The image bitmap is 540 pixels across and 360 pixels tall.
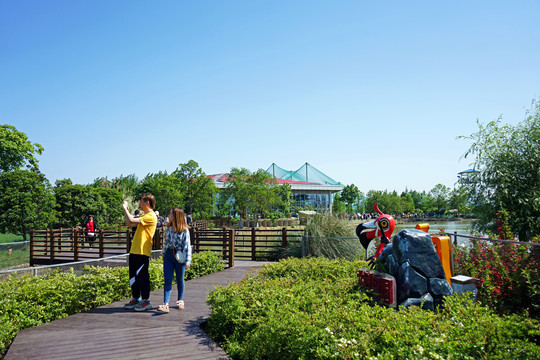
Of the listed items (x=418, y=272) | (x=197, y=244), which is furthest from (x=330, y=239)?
(x=418, y=272)

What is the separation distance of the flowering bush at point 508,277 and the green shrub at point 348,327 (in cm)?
76

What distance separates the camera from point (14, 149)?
24.8 m

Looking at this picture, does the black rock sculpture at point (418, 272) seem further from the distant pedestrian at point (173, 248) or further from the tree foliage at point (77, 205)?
the tree foliage at point (77, 205)

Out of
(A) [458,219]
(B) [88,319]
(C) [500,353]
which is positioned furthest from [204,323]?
(A) [458,219]

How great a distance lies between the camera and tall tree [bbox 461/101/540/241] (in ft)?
37.2

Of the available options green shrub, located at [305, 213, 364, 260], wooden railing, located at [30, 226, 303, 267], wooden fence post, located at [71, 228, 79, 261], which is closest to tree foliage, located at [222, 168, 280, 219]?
wooden railing, located at [30, 226, 303, 267]

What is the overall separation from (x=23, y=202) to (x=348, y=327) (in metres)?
22.1

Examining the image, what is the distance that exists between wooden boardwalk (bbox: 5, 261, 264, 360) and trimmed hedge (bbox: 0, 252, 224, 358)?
0.54 ft

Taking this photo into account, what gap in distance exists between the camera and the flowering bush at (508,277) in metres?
4.50

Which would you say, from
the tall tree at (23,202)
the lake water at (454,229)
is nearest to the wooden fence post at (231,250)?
the lake water at (454,229)

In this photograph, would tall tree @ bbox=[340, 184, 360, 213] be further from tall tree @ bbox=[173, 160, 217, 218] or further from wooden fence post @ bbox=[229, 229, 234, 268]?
wooden fence post @ bbox=[229, 229, 234, 268]

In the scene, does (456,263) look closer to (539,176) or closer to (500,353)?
(500,353)

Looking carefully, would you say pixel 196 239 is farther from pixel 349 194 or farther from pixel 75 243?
pixel 349 194

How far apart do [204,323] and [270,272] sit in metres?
2.13
